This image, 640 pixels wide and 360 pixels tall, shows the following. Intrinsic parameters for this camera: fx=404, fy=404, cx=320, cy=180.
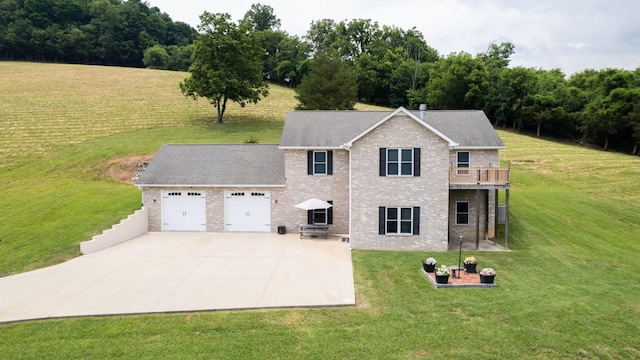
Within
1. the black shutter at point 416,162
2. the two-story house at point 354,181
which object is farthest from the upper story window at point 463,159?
the black shutter at point 416,162

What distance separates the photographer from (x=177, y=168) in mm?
22594

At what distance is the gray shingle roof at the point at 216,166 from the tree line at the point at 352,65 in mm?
20750

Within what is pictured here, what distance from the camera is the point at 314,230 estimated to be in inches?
817

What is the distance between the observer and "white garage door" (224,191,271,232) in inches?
851

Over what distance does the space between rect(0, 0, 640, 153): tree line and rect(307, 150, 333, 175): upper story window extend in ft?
77.1

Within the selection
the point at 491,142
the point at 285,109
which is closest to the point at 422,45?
the point at 285,109

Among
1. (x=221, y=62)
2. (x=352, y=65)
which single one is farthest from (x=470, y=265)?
(x=352, y=65)

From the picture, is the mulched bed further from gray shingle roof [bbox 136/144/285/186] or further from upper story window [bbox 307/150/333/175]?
gray shingle roof [bbox 136/144/285/186]

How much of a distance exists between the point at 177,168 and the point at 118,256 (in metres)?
6.64

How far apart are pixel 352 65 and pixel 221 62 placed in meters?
42.8

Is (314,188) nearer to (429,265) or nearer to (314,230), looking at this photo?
(314,230)

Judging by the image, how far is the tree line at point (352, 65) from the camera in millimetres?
46188

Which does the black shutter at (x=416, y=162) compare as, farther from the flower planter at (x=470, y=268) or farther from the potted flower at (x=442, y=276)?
the potted flower at (x=442, y=276)

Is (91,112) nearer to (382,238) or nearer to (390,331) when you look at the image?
(382,238)
